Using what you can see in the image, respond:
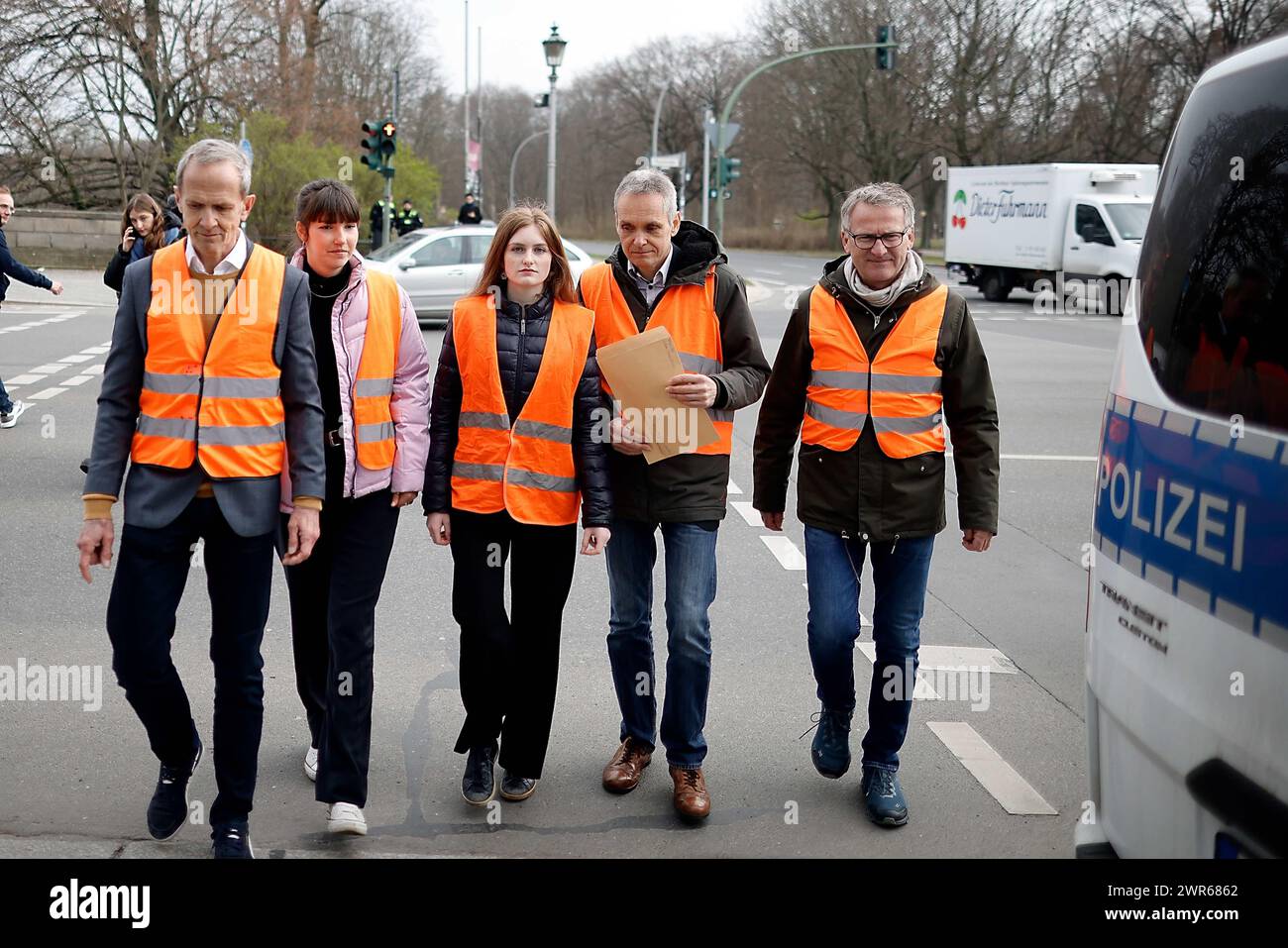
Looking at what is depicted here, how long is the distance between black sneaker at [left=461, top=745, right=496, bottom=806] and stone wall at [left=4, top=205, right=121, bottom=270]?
30.4 meters

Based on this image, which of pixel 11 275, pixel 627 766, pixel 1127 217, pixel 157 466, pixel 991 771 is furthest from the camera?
pixel 1127 217

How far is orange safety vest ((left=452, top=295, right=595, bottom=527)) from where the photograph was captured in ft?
13.8

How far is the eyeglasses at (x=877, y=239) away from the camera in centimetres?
418

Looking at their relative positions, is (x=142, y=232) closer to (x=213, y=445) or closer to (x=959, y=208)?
(x=213, y=445)

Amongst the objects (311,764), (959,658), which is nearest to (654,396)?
(311,764)

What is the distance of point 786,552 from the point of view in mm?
7938

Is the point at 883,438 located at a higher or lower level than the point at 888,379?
lower

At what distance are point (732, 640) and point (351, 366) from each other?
106 inches

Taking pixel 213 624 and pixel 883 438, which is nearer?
pixel 213 624

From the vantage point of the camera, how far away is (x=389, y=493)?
162 inches

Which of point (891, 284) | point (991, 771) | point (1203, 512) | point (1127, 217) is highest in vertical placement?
point (1127, 217)
